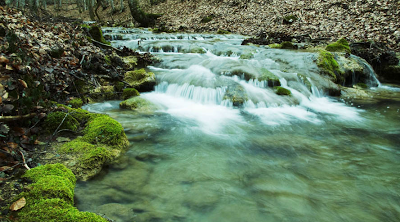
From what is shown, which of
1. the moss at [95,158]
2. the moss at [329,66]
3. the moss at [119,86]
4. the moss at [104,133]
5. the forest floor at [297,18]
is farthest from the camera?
the forest floor at [297,18]

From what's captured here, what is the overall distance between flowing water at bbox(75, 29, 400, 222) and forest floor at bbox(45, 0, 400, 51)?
212 inches

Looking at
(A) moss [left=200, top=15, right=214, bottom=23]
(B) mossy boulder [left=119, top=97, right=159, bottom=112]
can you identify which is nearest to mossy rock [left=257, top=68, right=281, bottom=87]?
(B) mossy boulder [left=119, top=97, right=159, bottom=112]

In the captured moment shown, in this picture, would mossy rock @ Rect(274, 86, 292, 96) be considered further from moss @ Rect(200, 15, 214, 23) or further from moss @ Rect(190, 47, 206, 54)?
moss @ Rect(200, 15, 214, 23)

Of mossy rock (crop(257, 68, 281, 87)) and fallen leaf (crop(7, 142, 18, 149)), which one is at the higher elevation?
mossy rock (crop(257, 68, 281, 87))

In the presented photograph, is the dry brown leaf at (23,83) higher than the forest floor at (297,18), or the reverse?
the forest floor at (297,18)

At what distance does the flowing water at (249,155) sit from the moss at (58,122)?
1015mm

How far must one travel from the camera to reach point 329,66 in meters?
9.32

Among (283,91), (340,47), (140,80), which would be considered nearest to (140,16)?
(140,80)

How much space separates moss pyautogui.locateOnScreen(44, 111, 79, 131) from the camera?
3512mm

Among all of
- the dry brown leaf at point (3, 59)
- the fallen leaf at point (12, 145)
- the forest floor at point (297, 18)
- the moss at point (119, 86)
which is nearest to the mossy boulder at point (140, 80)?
the moss at point (119, 86)

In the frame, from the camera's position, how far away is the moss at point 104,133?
3625 millimetres

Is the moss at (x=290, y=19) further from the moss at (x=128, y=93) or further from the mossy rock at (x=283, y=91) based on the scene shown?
the moss at (x=128, y=93)

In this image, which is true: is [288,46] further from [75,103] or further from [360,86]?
[75,103]

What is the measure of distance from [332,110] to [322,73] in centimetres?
259
